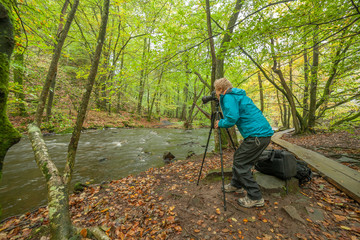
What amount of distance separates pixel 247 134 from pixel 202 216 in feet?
6.07

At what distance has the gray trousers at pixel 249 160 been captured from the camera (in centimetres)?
275

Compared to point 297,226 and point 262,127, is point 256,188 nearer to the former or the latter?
point 297,226

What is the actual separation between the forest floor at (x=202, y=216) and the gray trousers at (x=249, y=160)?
1.22ft

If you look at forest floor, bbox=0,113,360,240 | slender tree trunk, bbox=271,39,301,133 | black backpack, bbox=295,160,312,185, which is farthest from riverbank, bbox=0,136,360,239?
slender tree trunk, bbox=271,39,301,133

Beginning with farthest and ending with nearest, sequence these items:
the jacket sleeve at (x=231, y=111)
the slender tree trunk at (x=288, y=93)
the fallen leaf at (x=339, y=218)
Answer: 1. the slender tree trunk at (x=288, y=93)
2. the jacket sleeve at (x=231, y=111)
3. the fallen leaf at (x=339, y=218)

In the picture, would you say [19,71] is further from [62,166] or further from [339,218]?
[339,218]

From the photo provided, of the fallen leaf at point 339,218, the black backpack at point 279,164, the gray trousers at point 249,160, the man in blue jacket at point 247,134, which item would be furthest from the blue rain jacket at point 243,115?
the fallen leaf at point 339,218

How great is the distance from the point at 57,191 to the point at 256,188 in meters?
3.83

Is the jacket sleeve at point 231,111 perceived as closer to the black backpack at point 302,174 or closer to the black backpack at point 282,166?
the black backpack at point 282,166

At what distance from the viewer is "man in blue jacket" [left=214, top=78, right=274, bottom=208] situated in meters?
2.75

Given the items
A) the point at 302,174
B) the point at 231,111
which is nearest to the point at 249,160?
the point at 231,111

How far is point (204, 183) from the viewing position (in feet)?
12.8

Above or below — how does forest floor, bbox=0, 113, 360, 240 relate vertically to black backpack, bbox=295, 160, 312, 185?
below

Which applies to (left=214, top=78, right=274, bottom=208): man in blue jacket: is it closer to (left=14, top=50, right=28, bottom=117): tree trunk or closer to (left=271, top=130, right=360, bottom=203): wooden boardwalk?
(left=271, top=130, right=360, bottom=203): wooden boardwalk
